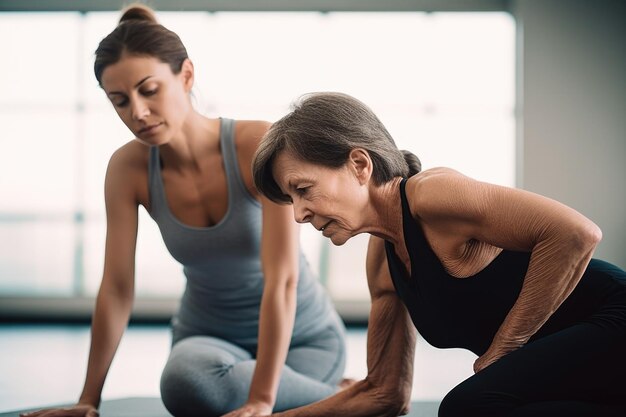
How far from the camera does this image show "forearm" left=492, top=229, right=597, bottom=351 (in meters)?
1.39

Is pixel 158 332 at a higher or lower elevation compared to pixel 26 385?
lower

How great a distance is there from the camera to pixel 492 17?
5824 millimetres

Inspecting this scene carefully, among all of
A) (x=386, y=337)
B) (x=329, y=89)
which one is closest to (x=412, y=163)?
(x=386, y=337)

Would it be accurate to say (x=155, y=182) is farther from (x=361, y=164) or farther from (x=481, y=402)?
(x=481, y=402)

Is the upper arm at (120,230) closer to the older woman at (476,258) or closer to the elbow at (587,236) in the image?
the older woman at (476,258)

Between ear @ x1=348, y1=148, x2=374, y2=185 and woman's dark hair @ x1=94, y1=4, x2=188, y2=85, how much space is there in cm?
79

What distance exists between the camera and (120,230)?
2285mm

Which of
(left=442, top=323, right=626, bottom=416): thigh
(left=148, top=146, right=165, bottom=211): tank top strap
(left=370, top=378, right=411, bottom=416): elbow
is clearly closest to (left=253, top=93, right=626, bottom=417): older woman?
(left=442, top=323, right=626, bottom=416): thigh

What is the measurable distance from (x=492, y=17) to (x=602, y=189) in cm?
151

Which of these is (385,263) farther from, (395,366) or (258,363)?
(258,363)

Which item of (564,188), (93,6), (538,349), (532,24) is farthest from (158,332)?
(538,349)

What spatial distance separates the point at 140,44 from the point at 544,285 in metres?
1.23

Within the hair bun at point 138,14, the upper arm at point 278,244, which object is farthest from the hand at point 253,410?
the hair bun at point 138,14

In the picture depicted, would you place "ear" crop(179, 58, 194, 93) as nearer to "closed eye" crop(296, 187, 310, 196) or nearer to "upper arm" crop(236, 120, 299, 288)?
"upper arm" crop(236, 120, 299, 288)
